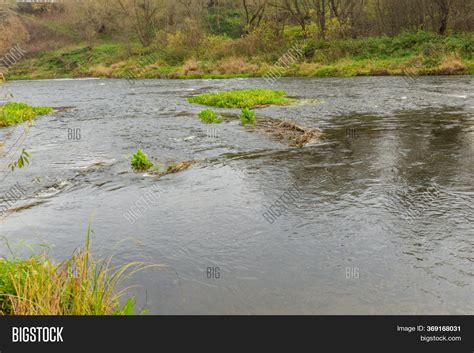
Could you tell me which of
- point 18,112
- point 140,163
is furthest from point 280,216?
point 18,112

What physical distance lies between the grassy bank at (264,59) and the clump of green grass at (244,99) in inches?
645

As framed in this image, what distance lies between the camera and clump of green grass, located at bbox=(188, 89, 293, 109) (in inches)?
1097

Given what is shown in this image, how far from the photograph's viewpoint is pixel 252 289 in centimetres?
741

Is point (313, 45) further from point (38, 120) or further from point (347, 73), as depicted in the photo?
point (38, 120)

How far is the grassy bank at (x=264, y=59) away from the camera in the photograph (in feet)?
134

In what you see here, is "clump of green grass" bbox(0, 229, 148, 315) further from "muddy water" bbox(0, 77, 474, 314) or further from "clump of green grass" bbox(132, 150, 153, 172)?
"clump of green grass" bbox(132, 150, 153, 172)

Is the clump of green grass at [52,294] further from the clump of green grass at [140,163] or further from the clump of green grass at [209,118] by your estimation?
the clump of green grass at [209,118]

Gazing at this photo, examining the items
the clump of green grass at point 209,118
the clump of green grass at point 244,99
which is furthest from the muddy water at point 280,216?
the clump of green grass at point 244,99

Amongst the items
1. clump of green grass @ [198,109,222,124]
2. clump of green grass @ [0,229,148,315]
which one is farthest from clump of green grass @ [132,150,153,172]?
clump of green grass @ [0,229,148,315]

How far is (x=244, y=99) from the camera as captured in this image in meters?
28.7

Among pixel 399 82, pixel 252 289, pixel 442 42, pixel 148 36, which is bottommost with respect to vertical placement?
pixel 252 289

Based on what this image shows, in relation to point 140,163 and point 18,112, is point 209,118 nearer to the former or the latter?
point 140,163

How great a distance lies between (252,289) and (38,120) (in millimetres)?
23572

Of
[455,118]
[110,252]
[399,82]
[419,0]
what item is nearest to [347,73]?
[399,82]
